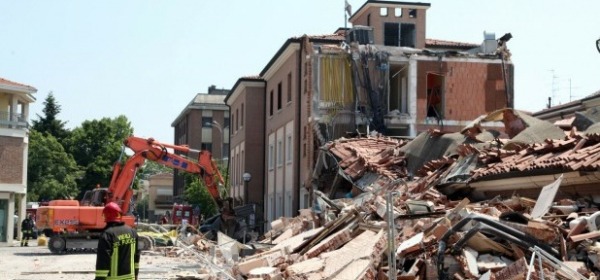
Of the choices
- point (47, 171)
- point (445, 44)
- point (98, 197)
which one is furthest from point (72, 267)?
point (47, 171)

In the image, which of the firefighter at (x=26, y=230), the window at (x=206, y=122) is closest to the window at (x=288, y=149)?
the firefighter at (x=26, y=230)

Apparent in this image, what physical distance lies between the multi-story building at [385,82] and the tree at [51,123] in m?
49.7

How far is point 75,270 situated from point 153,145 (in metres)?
10.7

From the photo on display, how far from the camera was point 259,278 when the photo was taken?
50.8ft

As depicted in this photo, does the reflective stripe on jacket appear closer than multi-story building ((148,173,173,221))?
Yes

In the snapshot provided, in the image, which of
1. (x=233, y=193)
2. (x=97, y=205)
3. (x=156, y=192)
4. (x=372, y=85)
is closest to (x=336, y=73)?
(x=372, y=85)

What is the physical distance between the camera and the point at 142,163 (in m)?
33.8

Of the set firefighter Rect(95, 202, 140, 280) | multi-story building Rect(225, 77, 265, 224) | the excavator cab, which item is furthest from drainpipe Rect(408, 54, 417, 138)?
firefighter Rect(95, 202, 140, 280)

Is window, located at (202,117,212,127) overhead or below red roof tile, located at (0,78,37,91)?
overhead

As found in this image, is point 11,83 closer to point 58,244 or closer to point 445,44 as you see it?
point 58,244

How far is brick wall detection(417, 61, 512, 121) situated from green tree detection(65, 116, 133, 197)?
160 feet

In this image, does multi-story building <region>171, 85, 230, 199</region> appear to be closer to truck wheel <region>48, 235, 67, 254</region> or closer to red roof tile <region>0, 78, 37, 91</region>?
red roof tile <region>0, 78, 37, 91</region>

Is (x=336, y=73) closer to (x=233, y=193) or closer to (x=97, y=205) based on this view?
(x=97, y=205)

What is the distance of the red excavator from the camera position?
1321 inches
